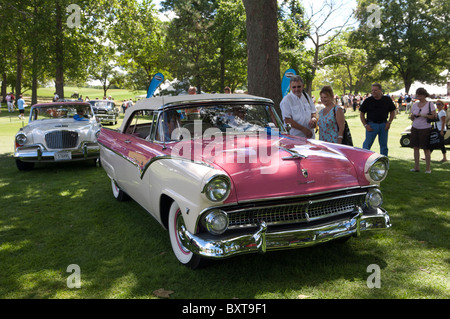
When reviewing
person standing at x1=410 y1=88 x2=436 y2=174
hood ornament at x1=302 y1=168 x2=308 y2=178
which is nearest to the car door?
hood ornament at x1=302 y1=168 x2=308 y2=178

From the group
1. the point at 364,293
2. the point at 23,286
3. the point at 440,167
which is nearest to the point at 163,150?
the point at 23,286

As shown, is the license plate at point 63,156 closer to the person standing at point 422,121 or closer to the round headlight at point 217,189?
the round headlight at point 217,189

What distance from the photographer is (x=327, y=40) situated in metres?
29.2

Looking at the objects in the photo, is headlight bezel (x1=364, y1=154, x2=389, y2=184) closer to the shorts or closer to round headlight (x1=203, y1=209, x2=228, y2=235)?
round headlight (x1=203, y1=209, x2=228, y2=235)

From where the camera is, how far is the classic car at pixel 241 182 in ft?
9.87

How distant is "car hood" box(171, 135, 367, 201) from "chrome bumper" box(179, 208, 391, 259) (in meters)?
0.31

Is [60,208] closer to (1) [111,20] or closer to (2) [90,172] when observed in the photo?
(2) [90,172]

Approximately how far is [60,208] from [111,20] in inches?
674

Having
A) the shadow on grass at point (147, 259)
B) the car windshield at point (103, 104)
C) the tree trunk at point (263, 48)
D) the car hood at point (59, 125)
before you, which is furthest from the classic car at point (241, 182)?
the car windshield at point (103, 104)

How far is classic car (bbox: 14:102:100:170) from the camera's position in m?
8.18

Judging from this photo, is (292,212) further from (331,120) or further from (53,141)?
(53,141)

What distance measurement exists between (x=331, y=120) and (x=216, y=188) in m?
3.23

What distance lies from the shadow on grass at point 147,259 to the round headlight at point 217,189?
797 mm

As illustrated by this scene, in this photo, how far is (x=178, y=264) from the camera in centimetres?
359
